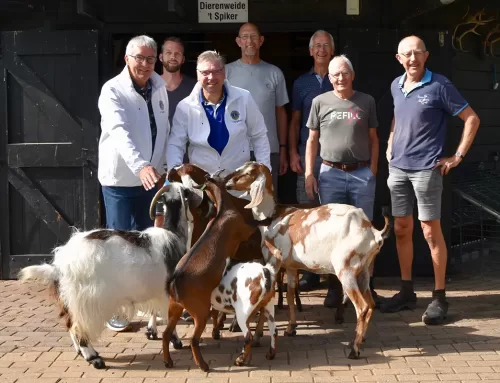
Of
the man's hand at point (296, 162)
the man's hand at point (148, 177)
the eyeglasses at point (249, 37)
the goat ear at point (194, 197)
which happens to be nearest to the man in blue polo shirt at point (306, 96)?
the man's hand at point (296, 162)

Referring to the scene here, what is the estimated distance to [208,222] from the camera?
5.44 m

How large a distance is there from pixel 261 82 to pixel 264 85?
0.04 m

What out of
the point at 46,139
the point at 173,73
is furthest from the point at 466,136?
the point at 46,139

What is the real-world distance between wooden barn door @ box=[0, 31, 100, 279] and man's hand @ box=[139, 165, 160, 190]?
2425 millimetres

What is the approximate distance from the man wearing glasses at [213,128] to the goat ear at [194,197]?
390 mm

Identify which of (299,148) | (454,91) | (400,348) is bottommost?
(400,348)

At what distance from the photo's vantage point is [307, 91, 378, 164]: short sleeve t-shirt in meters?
6.12

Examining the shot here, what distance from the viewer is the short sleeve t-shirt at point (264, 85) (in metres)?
6.80

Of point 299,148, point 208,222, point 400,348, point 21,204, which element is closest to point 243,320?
point 208,222

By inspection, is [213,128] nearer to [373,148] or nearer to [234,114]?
[234,114]

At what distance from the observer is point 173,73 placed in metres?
6.73

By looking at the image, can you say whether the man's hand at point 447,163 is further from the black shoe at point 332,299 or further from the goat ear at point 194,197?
the goat ear at point 194,197

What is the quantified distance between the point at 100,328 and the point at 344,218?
192cm

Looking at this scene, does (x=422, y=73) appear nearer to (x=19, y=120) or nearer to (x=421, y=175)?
(x=421, y=175)
